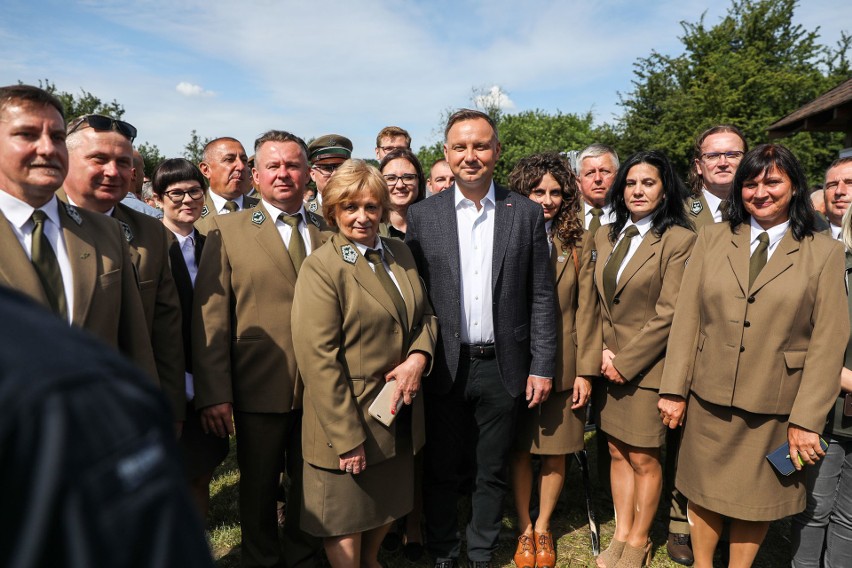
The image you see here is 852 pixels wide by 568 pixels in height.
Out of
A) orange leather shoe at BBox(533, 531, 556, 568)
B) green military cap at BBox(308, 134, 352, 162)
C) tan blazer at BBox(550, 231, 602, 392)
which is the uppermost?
green military cap at BBox(308, 134, 352, 162)

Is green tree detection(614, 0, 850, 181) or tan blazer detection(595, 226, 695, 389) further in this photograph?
green tree detection(614, 0, 850, 181)

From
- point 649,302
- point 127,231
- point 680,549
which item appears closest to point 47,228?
point 127,231

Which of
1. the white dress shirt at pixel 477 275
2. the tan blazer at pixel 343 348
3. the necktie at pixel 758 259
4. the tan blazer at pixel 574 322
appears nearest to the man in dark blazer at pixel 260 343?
the tan blazer at pixel 343 348

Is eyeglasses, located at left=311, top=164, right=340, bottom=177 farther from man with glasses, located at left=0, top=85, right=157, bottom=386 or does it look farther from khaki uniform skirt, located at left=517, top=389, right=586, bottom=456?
man with glasses, located at left=0, top=85, right=157, bottom=386

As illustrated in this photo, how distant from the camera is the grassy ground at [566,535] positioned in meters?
3.88

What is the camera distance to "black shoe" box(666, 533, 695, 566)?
386 cm

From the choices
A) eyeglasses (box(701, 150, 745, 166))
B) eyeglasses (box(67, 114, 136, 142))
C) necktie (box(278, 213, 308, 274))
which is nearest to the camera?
eyeglasses (box(67, 114, 136, 142))

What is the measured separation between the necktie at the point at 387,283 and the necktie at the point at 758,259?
69.7 inches

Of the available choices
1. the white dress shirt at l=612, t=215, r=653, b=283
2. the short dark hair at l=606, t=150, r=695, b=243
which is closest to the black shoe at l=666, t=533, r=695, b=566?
the white dress shirt at l=612, t=215, r=653, b=283

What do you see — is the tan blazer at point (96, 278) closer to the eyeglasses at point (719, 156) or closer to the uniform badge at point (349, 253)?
the uniform badge at point (349, 253)

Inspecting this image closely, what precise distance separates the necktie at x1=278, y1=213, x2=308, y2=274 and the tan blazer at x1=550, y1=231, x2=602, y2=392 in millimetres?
1524

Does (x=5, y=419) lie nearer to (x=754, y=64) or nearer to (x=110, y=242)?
(x=110, y=242)

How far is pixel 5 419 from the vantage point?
457 mm

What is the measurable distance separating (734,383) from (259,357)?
8.06ft
